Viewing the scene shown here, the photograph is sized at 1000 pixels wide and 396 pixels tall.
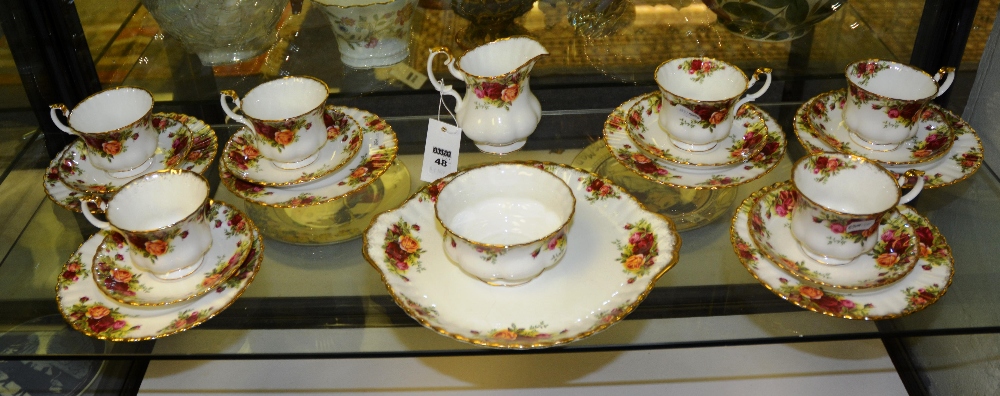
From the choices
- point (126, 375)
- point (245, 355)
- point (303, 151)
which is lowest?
point (126, 375)

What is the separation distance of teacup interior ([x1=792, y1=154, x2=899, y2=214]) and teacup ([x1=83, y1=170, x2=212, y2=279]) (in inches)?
24.1

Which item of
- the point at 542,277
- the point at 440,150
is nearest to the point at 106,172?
the point at 440,150

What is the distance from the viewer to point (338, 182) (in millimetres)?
957

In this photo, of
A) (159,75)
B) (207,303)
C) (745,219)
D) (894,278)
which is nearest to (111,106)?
(159,75)

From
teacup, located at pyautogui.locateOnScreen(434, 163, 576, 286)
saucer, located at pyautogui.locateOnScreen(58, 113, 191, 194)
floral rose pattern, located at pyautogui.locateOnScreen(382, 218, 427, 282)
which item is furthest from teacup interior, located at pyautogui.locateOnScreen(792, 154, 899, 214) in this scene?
saucer, located at pyautogui.locateOnScreen(58, 113, 191, 194)

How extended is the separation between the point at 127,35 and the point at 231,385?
20.7 inches

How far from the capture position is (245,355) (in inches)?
32.1

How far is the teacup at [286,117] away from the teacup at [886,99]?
24.8 inches

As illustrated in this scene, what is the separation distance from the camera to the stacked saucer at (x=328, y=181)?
3.08ft

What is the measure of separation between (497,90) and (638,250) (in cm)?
26

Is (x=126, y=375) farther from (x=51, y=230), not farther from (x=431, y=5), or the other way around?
(x=431, y=5)

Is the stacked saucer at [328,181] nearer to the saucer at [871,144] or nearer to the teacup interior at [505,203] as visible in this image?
the teacup interior at [505,203]

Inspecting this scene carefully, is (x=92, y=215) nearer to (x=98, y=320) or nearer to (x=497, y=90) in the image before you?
(x=98, y=320)

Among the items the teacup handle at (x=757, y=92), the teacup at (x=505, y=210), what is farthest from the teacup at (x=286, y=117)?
the teacup handle at (x=757, y=92)
